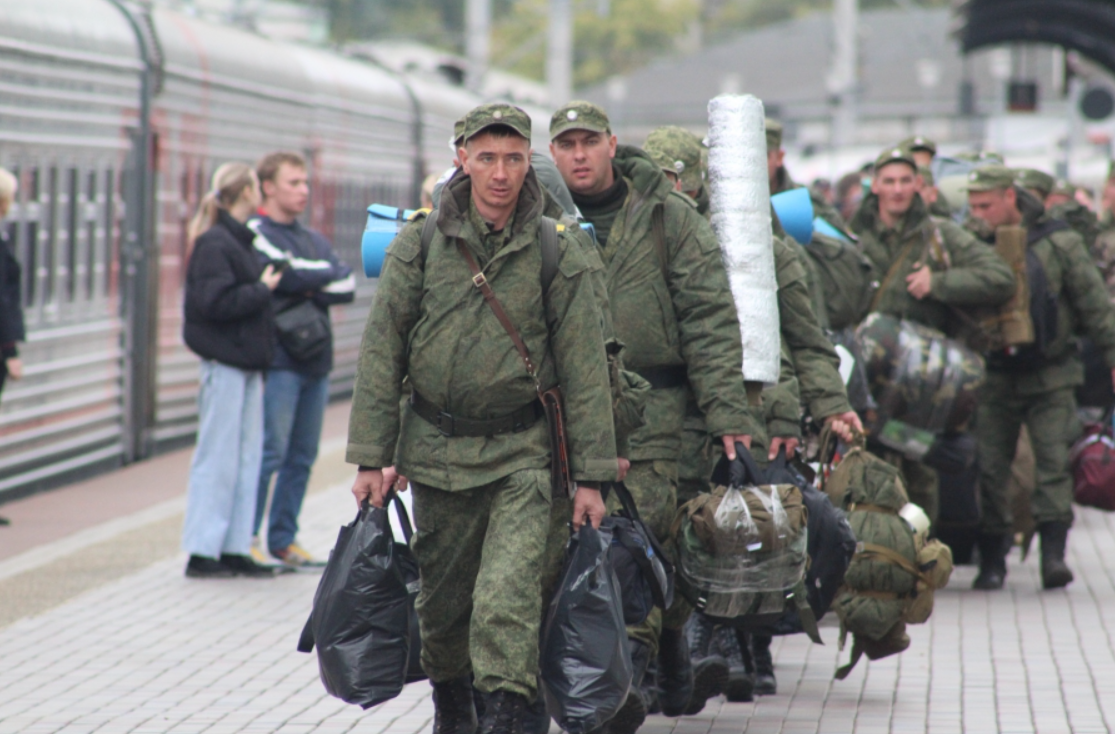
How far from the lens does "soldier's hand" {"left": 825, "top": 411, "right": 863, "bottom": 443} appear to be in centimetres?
688

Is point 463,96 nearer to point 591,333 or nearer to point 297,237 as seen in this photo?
point 297,237

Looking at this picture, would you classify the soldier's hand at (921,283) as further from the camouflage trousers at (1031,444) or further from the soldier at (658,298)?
the soldier at (658,298)

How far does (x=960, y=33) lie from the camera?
16.6 metres

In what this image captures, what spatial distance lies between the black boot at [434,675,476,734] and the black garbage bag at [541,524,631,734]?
50 centimetres

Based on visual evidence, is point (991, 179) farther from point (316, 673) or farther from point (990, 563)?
point (316, 673)

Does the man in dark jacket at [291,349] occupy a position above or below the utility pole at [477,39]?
below

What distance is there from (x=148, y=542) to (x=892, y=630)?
14.8 feet

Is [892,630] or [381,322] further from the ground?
[381,322]

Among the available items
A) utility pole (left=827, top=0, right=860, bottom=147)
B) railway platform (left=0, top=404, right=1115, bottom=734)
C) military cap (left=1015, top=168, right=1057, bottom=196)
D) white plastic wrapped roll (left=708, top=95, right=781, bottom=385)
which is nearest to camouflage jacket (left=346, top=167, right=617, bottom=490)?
white plastic wrapped roll (left=708, top=95, right=781, bottom=385)

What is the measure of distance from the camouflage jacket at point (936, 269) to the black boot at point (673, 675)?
3.11 m

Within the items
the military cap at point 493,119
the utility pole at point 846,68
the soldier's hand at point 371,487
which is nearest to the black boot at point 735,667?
the soldier's hand at point 371,487

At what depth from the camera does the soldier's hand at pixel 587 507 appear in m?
5.39

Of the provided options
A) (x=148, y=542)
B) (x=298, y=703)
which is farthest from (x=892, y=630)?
(x=148, y=542)

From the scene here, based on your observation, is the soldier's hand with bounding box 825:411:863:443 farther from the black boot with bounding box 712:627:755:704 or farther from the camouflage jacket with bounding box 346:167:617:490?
the camouflage jacket with bounding box 346:167:617:490
